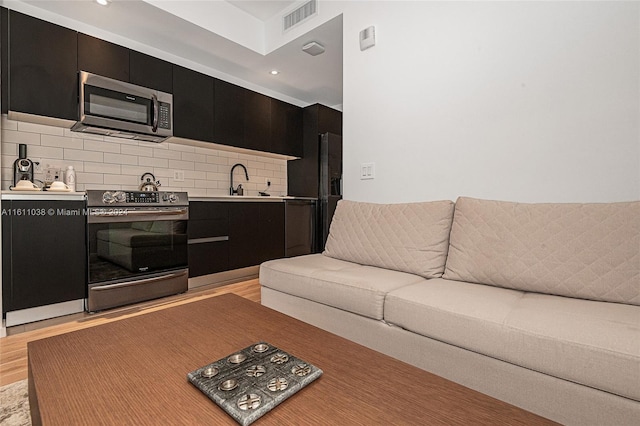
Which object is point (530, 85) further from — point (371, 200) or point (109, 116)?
point (109, 116)

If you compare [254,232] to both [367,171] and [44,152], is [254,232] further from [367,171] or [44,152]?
[44,152]

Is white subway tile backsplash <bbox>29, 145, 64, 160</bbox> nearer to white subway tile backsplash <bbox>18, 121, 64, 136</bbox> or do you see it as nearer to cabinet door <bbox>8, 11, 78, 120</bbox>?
white subway tile backsplash <bbox>18, 121, 64, 136</bbox>

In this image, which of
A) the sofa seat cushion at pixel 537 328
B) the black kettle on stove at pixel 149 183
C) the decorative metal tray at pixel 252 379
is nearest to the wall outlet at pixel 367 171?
the sofa seat cushion at pixel 537 328

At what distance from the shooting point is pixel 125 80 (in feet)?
9.71

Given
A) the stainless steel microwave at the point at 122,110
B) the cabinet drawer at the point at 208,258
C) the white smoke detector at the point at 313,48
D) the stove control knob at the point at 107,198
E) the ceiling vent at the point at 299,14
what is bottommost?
the cabinet drawer at the point at 208,258

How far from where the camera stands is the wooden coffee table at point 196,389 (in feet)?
2.13

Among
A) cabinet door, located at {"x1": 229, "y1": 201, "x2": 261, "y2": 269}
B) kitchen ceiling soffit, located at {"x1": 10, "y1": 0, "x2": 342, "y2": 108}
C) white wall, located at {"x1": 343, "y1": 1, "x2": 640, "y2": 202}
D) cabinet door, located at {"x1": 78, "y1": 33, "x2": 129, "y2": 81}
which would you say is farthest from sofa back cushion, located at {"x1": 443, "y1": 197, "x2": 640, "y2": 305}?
cabinet door, located at {"x1": 78, "y1": 33, "x2": 129, "y2": 81}

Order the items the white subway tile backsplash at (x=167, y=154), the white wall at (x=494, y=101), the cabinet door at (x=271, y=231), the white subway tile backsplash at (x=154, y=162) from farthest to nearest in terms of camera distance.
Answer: the cabinet door at (x=271, y=231) < the white subway tile backsplash at (x=167, y=154) < the white subway tile backsplash at (x=154, y=162) < the white wall at (x=494, y=101)

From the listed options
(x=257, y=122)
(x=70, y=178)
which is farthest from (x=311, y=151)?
(x=70, y=178)

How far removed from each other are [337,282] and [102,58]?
2.86 m

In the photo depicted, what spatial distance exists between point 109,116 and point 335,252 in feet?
7.48

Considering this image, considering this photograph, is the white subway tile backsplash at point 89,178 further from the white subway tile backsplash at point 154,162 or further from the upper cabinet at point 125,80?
the upper cabinet at point 125,80

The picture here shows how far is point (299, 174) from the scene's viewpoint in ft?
15.7

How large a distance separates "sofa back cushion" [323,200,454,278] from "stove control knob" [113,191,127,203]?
174 centimetres
